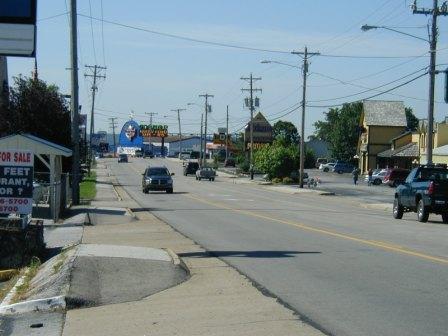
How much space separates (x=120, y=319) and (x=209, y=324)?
1116mm

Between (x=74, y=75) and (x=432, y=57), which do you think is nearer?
(x=74, y=75)

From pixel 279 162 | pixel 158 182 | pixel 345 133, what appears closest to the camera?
pixel 158 182

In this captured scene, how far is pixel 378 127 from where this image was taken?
315ft

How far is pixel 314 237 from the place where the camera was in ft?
61.9

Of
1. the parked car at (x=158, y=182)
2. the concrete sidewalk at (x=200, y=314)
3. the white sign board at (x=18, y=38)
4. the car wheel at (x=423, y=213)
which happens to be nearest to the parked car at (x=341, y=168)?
the parked car at (x=158, y=182)

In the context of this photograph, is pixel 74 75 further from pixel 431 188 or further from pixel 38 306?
pixel 38 306

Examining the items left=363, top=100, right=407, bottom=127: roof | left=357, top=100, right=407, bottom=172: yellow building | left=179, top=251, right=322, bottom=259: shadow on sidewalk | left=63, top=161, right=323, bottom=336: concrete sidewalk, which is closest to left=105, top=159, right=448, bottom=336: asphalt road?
left=179, top=251, right=322, bottom=259: shadow on sidewalk

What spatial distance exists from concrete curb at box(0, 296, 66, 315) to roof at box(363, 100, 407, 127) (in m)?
89.0

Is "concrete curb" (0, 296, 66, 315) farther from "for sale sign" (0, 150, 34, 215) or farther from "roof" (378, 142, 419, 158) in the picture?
"roof" (378, 142, 419, 158)

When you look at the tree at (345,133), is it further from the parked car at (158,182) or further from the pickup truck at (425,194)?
the pickup truck at (425,194)

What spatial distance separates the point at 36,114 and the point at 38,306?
1150 inches

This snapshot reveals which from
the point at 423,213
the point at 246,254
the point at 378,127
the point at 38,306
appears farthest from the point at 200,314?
the point at 378,127

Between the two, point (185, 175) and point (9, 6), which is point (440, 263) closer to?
point (9, 6)

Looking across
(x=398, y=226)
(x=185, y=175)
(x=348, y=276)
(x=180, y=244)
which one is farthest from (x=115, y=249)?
(x=185, y=175)
